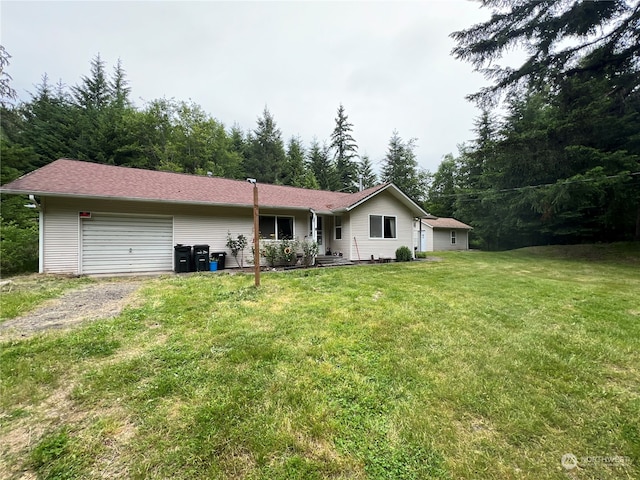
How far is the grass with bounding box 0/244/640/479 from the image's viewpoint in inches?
65.9

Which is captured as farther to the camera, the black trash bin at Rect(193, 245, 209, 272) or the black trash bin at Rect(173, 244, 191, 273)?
the black trash bin at Rect(193, 245, 209, 272)

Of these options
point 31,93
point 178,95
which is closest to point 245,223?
point 178,95

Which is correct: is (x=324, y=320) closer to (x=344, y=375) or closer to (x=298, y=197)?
(x=344, y=375)

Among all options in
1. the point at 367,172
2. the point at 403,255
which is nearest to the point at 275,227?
the point at 403,255

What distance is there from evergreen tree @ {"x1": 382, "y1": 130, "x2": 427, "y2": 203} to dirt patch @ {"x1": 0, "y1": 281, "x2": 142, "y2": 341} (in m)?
31.0

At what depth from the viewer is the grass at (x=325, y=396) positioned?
5.49ft

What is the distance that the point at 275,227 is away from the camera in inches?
456

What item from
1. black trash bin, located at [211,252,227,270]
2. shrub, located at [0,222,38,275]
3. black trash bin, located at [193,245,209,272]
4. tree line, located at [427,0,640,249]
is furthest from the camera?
tree line, located at [427,0,640,249]

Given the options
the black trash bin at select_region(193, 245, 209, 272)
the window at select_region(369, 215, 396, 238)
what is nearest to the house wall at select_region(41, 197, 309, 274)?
the black trash bin at select_region(193, 245, 209, 272)

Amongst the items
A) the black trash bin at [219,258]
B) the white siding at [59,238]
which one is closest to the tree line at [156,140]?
the white siding at [59,238]

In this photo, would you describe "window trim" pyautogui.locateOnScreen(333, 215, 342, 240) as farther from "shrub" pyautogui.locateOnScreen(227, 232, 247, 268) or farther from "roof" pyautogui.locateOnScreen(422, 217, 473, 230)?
"roof" pyautogui.locateOnScreen(422, 217, 473, 230)

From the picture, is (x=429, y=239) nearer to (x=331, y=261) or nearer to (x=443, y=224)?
(x=443, y=224)

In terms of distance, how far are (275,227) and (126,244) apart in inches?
Result: 208

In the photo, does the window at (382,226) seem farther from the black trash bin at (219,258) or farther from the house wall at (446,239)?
the house wall at (446,239)
